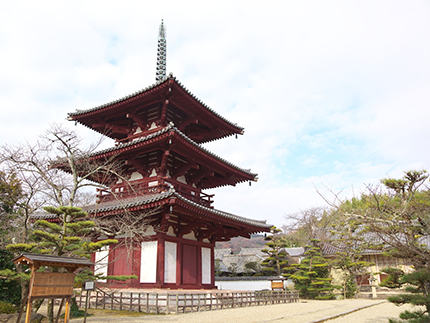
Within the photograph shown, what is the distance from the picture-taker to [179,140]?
50.9 feet

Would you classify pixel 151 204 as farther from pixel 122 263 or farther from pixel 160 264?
pixel 122 263

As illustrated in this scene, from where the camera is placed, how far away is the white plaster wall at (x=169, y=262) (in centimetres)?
1542

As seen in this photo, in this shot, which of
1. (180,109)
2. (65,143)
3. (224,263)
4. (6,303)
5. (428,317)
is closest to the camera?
(428,317)

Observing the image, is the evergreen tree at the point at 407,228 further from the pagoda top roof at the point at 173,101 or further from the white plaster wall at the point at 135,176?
the white plaster wall at the point at 135,176

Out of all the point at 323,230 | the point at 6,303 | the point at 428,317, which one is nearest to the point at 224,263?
the point at 323,230

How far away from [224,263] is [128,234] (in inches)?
1159

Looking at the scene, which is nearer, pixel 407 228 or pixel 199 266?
pixel 407 228

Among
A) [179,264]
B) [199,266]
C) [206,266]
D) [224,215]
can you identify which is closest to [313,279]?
[206,266]

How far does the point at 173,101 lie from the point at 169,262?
351 inches

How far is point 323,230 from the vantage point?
119 ft

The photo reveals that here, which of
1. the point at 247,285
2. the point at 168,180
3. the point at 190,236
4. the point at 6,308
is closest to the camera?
the point at 6,308

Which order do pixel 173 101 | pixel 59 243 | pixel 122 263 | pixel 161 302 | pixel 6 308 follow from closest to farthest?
pixel 59 243 < pixel 6 308 < pixel 161 302 < pixel 122 263 < pixel 173 101

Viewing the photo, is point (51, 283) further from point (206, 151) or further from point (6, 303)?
point (206, 151)

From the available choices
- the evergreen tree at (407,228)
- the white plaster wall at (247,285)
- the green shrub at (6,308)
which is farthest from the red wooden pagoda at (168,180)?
the white plaster wall at (247,285)
